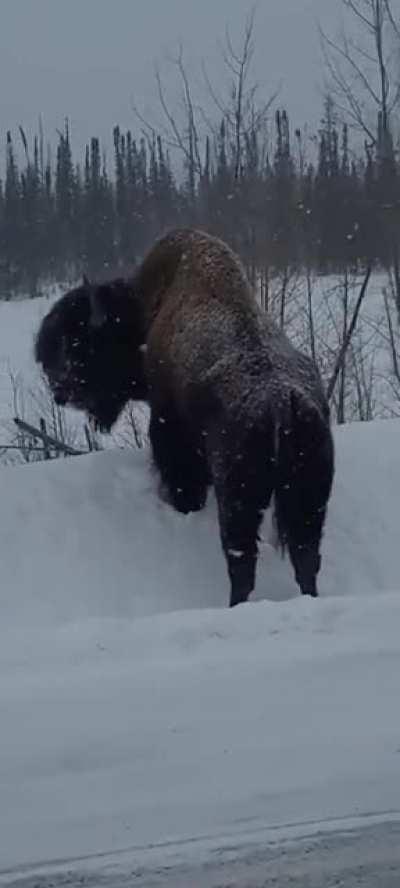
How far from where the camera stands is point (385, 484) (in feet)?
33.7

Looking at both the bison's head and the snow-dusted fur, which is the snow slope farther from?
the bison's head

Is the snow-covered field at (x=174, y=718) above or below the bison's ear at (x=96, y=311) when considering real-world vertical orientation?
below

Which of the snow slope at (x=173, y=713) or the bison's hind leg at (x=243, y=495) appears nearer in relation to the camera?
the snow slope at (x=173, y=713)

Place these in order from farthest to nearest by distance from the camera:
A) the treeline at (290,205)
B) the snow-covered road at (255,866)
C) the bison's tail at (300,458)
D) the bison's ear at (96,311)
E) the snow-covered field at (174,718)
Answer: the treeline at (290,205), the bison's ear at (96,311), the bison's tail at (300,458), the snow-covered field at (174,718), the snow-covered road at (255,866)

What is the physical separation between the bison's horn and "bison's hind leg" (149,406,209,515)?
4.05 feet

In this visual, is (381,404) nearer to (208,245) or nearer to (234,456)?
(208,245)

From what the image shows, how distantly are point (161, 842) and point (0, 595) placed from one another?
404 cm

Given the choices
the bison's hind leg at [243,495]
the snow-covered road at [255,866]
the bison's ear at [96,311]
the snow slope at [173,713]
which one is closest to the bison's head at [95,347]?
the bison's ear at [96,311]

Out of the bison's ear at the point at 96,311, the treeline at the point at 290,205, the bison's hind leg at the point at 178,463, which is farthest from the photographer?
the treeline at the point at 290,205

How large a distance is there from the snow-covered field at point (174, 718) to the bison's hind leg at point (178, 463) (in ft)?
2.73

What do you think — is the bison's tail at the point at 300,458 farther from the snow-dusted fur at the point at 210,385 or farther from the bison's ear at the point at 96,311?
the bison's ear at the point at 96,311

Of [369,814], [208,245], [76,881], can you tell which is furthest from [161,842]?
[208,245]

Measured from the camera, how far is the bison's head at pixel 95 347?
36.7 feet

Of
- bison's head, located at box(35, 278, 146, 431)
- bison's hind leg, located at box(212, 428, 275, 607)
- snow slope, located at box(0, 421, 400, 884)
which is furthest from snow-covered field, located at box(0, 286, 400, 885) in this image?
bison's head, located at box(35, 278, 146, 431)
